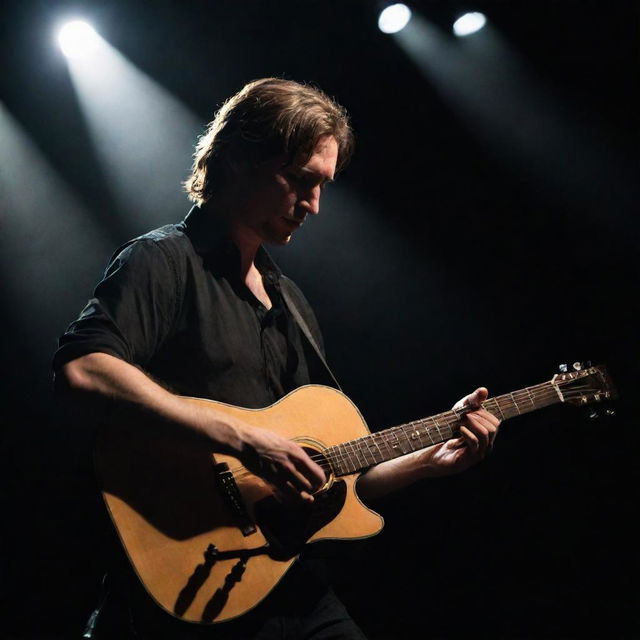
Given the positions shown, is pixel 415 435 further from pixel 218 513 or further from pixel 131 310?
pixel 131 310

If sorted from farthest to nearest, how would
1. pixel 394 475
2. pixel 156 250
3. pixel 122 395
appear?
pixel 394 475
pixel 156 250
pixel 122 395

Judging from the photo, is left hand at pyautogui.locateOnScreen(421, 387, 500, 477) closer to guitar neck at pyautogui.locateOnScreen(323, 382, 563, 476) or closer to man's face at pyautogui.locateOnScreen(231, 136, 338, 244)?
guitar neck at pyautogui.locateOnScreen(323, 382, 563, 476)

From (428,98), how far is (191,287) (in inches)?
113

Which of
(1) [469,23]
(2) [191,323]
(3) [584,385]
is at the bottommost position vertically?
(3) [584,385]

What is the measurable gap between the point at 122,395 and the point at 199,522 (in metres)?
0.50

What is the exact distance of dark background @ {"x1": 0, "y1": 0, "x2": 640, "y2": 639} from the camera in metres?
3.01

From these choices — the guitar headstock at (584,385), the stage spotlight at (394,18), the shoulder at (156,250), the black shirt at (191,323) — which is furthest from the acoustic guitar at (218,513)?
the stage spotlight at (394,18)

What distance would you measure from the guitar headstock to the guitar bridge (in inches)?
64.5

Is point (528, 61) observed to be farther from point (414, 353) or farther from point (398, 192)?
point (414, 353)

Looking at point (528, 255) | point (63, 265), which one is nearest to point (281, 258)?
point (63, 265)

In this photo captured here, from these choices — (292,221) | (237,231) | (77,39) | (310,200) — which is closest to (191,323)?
(237,231)

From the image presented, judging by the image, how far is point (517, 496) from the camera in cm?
322

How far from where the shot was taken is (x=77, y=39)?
3445 mm

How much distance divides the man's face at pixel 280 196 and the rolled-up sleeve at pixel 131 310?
0.52 meters
